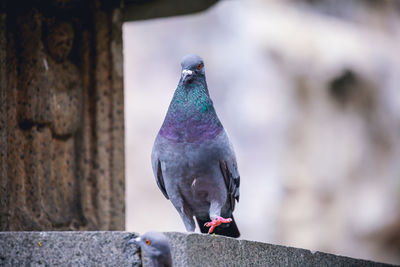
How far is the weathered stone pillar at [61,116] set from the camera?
769 cm

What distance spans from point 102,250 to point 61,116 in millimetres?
3284

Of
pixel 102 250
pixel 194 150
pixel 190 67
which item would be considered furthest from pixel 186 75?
pixel 102 250

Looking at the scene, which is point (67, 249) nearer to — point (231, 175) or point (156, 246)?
point (156, 246)

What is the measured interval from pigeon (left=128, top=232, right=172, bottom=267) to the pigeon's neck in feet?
4.10

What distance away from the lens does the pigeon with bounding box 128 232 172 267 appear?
4.55 metres

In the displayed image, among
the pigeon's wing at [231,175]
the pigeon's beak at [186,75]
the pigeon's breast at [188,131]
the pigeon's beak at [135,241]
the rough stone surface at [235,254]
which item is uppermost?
the pigeon's beak at [186,75]

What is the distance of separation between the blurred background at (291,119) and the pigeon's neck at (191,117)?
1273 cm

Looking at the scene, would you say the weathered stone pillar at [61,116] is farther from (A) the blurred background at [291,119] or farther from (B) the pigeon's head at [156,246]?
(A) the blurred background at [291,119]

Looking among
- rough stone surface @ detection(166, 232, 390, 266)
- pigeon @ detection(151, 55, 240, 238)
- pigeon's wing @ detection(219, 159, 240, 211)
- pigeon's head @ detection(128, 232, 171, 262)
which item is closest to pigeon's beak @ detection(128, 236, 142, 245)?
pigeon's head @ detection(128, 232, 171, 262)

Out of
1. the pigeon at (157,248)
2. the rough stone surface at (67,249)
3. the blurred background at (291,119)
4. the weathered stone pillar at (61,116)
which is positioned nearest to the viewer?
the pigeon at (157,248)

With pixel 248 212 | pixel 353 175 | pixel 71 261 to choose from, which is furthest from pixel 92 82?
pixel 353 175

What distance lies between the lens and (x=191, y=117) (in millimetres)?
5789

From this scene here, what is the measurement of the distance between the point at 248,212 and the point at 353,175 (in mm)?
2906

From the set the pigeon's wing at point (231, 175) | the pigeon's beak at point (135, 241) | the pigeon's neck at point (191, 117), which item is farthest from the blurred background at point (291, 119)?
the pigeon's beak at point (135, 241)
